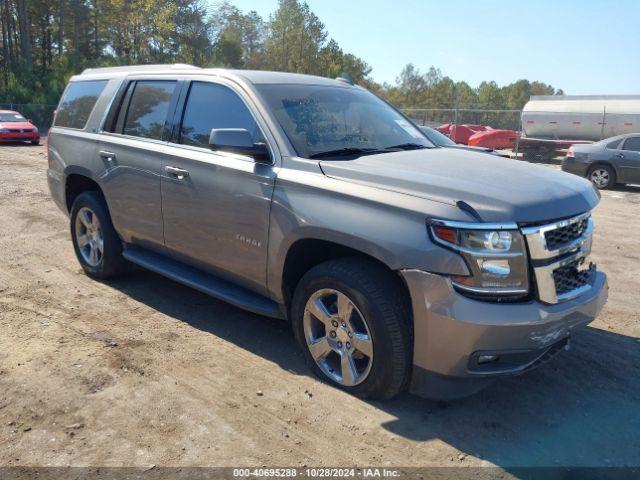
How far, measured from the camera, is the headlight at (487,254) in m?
2.92

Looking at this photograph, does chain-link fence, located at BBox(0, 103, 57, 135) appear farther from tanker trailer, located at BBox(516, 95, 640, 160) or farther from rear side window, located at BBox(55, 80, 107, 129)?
rear side window, located at BBox(55, 80, 107, 129)

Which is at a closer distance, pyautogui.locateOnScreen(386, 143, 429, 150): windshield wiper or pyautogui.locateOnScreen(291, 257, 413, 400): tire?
pyautogui.locateOnScreen(291, 257, 413, 400): tire

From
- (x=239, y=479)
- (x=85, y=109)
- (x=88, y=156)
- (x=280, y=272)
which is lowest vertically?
(x=239, y=479)

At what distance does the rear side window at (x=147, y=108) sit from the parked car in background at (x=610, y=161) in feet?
39.2

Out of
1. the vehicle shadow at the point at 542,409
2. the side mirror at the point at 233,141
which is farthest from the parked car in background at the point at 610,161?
the side mirror at the point at 233,141

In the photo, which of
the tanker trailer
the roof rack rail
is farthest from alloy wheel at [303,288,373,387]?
the tanker trailer

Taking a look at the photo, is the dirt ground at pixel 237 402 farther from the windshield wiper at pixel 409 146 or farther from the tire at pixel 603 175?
the tire at pixel 603 175

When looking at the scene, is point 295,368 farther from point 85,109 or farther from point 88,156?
point 85,109

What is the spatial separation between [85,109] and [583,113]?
70.9ft

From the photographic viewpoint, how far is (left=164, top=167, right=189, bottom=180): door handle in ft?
14.0

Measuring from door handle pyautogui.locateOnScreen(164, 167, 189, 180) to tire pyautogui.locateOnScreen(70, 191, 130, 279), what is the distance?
121cm

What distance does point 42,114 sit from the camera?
35.3 m

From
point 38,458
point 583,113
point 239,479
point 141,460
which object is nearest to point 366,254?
point 239,479

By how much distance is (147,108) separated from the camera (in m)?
4.90
